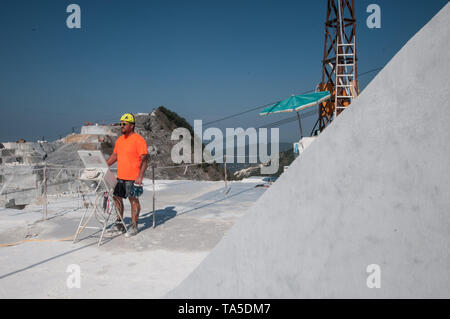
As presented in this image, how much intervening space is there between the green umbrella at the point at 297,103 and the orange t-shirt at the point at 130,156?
6.71 m

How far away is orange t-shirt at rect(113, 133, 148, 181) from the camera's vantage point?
3984 mm

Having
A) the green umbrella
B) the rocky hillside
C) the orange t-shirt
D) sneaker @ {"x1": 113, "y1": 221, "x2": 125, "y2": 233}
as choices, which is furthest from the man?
the rocky hillside

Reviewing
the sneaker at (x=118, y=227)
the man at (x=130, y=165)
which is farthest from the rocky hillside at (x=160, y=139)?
the man at (x=130, y=165)

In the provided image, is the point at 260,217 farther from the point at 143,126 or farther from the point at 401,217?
the point at 143,126

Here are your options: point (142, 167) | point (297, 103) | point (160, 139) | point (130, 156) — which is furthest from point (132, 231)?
point (160, 139)

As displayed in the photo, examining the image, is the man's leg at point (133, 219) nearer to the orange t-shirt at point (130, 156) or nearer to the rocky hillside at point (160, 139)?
the orange t-shirt at point (130, 156)

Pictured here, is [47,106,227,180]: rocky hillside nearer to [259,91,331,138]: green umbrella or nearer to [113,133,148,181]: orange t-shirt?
[259,91,331,138]: green umbrella

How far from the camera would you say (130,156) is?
3.99 meters

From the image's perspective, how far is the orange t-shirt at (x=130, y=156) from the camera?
3.98 meters

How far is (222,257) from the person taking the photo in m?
1.62

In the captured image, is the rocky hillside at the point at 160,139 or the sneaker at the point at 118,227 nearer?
the sneaker at the point at 118,227

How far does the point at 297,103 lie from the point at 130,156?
7248 mm
